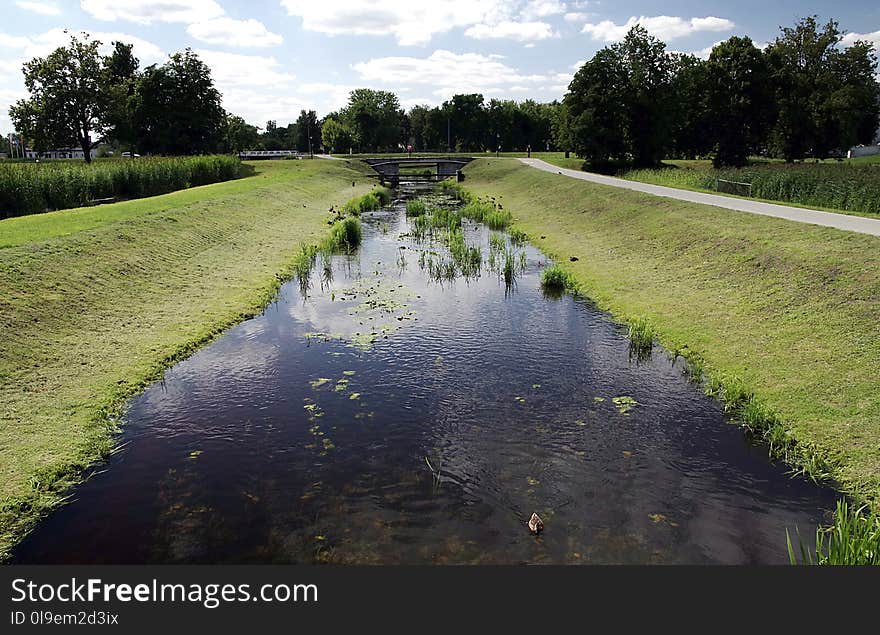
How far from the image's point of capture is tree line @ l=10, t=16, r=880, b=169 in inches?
2388

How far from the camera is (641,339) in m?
15.7

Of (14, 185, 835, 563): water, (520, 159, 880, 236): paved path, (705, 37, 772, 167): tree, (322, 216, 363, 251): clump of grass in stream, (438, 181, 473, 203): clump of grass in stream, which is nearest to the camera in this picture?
(14, 185, 835, 563): water

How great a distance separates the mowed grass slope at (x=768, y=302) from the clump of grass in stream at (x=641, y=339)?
0.39m

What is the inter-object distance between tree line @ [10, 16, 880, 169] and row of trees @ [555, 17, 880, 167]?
0.13 m

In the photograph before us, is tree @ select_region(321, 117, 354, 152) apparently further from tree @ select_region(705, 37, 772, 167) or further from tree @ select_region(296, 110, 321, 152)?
tree @ select_region(705, 37, 772, 167)

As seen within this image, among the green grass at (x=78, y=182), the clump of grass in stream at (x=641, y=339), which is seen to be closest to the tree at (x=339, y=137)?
the green grass at (x=78, y=182)

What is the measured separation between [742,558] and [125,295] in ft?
58.8

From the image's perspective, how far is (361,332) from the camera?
17062 millimetres

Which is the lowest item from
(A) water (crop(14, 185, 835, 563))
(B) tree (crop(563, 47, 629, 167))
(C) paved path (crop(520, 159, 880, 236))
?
(A) water (crop(14, 185, 835, 563))

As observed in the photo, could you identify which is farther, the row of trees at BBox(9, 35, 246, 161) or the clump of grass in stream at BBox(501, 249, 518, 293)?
the row of trees at BBox(9, 35, 246, 161)

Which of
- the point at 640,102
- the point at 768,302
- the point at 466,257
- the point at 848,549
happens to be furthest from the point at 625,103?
the point at 848,549

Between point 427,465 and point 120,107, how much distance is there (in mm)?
81212

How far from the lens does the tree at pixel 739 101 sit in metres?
59.9

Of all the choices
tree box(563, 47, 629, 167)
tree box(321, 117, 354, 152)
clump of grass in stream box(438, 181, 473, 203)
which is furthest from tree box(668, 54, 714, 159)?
tree box(321, 117, 354, 152)
